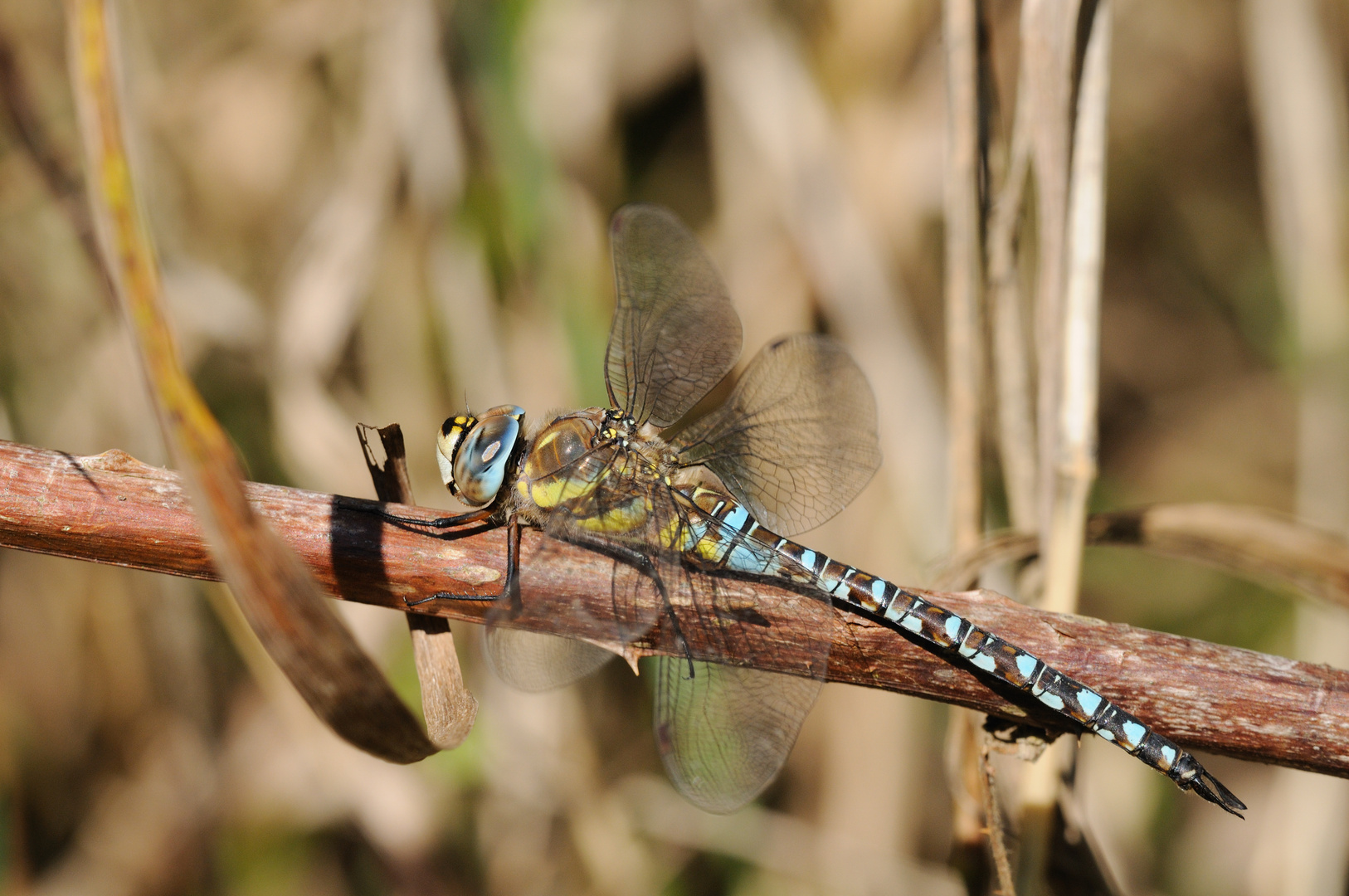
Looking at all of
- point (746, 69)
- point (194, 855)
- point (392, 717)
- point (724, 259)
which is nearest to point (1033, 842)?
point (392, 717)

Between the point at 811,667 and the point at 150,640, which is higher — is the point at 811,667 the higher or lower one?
the higher one

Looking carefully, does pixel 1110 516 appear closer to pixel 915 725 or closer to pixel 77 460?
pixel 915 725

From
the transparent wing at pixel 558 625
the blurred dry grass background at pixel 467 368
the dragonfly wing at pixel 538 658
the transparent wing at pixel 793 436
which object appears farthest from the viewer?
the blurred dry grass background at pixel 467 368

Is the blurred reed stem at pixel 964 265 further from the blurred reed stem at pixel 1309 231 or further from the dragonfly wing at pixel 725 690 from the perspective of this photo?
the blurred reed stem at pixel 1309 231

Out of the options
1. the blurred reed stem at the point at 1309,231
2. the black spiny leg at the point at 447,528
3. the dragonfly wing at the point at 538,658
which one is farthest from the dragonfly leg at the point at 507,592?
the blurred reed stem at the point at 1309,231

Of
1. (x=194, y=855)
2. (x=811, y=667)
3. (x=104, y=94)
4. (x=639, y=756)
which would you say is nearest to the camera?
(x=104, y=94)

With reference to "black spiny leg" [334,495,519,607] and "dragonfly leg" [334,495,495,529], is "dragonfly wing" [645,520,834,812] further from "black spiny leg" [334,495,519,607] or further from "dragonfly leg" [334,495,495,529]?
"dragonfly leg" [334,495,495,529]

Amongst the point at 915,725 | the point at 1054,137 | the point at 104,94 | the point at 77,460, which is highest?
the point at 1054,137
